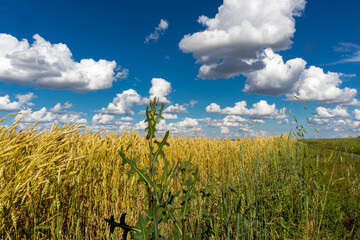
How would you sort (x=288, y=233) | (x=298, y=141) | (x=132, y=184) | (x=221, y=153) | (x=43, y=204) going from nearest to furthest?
1. (x=43, y=204)
2. (x=288, y=233)
3. (x=298, y=141)
4. (x=132, y=184)
5. (x=221, y=153)

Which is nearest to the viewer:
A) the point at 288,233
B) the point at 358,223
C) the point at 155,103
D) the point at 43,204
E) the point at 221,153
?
the point at 155,103

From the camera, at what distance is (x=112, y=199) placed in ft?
6.84

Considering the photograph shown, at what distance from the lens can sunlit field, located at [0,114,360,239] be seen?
72.2 inches

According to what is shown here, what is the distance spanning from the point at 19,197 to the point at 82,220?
0.80 metres

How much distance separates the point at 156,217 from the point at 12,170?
1955 millimetres

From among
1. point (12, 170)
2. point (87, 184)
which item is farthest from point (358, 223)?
point (12, 170)

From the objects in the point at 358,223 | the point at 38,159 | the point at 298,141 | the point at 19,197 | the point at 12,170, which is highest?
the point at 298,141

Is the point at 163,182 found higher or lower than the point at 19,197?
higher

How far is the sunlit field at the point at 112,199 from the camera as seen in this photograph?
72.2 inches

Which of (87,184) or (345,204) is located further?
(345,204)

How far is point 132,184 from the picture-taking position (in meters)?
3.03

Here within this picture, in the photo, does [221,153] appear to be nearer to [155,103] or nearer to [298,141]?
[298,141]

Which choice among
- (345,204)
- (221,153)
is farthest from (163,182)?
(221,153)

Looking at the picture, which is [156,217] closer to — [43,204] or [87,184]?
[43,204]
